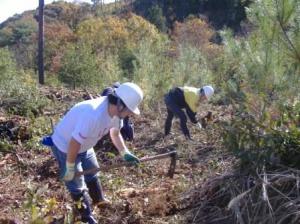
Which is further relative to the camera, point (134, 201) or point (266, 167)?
point (134, 201)

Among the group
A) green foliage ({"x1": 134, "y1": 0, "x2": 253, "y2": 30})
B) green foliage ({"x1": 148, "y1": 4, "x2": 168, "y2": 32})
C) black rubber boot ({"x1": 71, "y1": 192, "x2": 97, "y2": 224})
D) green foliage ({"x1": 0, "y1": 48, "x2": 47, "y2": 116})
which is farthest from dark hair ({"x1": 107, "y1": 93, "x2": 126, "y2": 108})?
green foliage ({"x1": 148, "y1": 4, "x2": 168, "y2": 32})

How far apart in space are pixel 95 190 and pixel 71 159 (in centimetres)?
97

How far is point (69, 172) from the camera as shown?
4371 mm

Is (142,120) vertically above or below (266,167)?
below

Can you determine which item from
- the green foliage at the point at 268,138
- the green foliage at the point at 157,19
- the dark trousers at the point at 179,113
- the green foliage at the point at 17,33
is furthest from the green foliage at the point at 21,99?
the green foliage at the point at 17,33

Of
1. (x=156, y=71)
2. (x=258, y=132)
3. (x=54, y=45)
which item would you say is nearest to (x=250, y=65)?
(x=258, y=132)

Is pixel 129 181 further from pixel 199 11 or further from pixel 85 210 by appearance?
pixel 199 11

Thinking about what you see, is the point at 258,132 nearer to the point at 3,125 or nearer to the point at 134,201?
the point at 134,201

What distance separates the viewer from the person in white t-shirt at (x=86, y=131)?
4125 mm

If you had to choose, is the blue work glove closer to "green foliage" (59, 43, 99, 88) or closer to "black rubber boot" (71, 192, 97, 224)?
"black rubber boot" (71, 192, 97, 224)

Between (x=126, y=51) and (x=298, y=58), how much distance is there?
1715cm

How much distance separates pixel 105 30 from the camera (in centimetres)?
3853

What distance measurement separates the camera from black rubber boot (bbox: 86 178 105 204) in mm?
5082

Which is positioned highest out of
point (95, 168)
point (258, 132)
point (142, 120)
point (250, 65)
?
point (250, 65)
